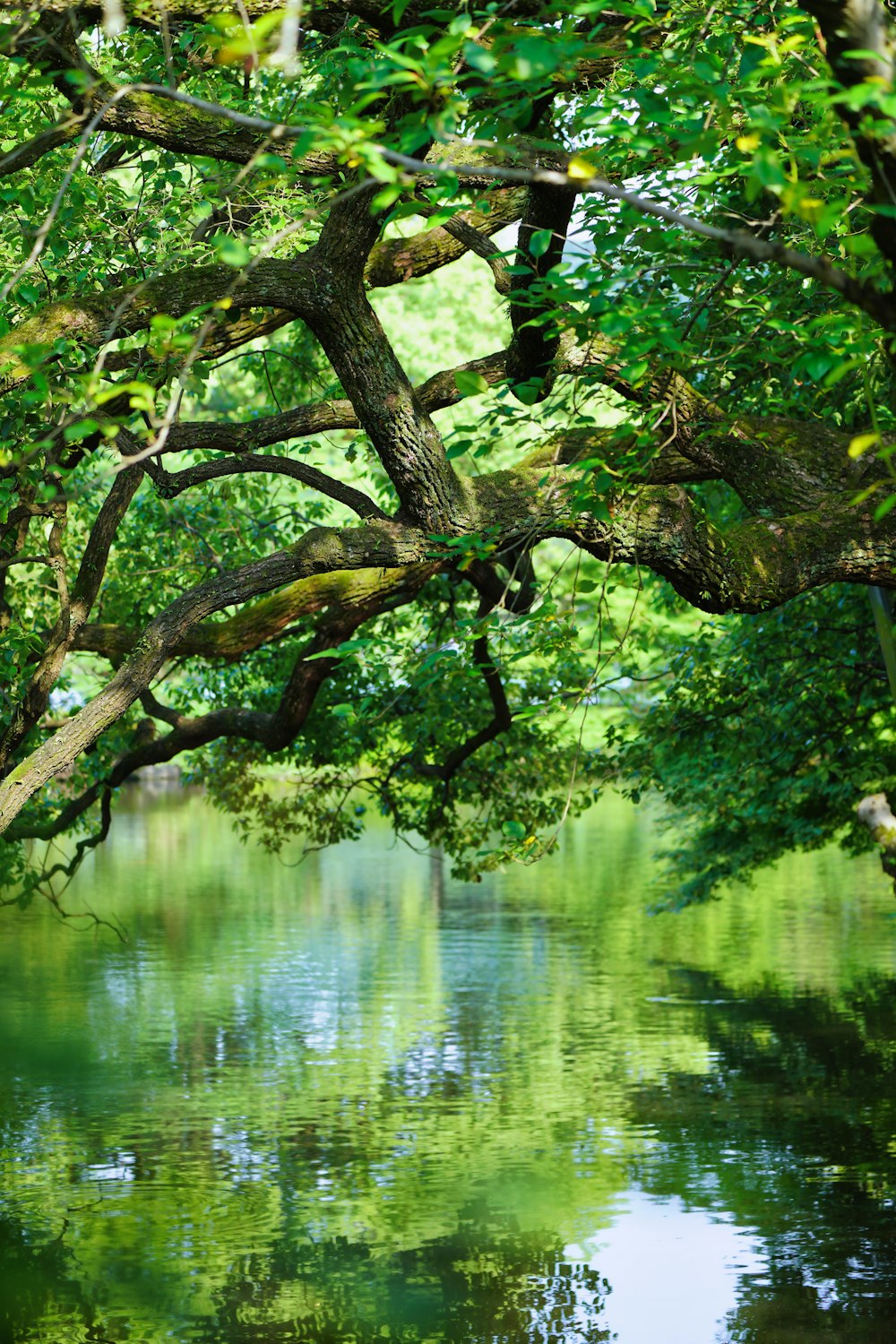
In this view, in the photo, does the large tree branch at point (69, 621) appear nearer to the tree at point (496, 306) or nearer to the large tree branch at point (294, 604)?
the tree at point (496, 306)

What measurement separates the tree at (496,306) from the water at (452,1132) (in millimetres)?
3053

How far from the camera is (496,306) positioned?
391 inches

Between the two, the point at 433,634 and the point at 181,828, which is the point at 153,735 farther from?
the point at 181,828

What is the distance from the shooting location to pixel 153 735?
626 inches

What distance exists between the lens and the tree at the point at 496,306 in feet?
13.8

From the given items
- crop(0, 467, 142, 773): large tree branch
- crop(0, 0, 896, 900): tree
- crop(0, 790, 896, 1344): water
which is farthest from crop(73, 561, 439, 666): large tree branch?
crop(0, 790, 896, 1344): water

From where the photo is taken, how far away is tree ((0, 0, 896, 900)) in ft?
13.8

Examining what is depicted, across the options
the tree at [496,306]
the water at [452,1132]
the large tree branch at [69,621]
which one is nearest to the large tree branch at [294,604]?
the tree at [496,306]

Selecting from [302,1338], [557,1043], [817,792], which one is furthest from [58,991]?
[302,1338]

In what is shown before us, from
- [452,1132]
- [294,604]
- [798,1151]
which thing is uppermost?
[294,604]

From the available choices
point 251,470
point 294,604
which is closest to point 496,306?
point 251,470

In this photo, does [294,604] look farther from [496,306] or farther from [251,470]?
[496,306]

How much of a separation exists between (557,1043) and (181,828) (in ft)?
97.7

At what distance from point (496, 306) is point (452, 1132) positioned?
8.00m
